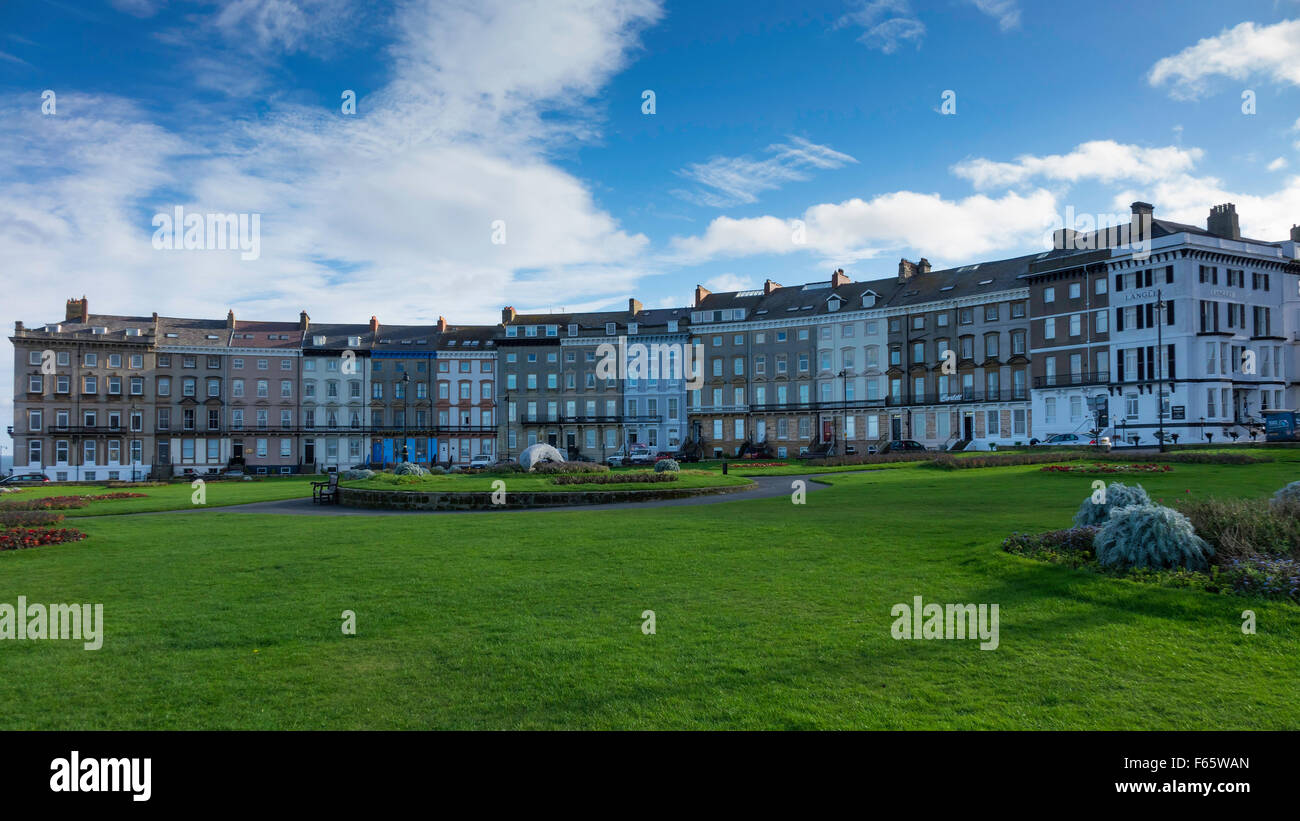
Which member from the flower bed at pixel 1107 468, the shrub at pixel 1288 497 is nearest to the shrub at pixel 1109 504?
the shrub at pixel 1288 497

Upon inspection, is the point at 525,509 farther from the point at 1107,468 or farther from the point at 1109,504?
the point at 1107,468

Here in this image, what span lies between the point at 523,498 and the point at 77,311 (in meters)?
65.3

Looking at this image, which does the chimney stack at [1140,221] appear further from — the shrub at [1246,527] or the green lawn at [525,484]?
the shrub at [1246,527]

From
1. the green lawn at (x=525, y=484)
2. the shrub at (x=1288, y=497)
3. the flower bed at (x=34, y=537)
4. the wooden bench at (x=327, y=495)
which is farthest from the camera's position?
the wooden bench at (x=327, y=495)

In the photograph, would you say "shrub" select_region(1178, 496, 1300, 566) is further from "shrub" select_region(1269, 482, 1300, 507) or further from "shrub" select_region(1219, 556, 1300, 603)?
"shrub" select_region(1219, 556, 1300, 603)

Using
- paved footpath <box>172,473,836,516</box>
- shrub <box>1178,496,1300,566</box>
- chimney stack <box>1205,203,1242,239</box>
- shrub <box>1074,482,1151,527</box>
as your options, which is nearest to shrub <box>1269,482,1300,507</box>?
shrub <box>1178,496,1300,566</box>

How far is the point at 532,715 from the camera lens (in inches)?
233

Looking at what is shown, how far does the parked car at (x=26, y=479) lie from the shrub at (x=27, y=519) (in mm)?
44921

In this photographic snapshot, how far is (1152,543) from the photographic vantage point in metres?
9.66

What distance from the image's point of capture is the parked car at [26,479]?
55750mm
